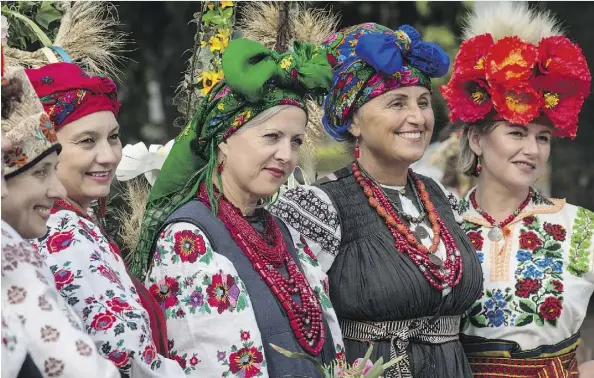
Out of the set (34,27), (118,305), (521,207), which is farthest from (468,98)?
(118,305)

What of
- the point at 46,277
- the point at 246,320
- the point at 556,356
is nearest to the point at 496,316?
the point at 556,356

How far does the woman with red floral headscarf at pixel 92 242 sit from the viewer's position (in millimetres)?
3145

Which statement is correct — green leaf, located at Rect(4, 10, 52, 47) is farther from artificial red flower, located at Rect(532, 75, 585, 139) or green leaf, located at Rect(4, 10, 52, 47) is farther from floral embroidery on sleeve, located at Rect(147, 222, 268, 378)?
artificial red flower, located at Rect(532, 75, 585, 139)

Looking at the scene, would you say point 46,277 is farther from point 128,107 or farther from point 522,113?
point 128,107

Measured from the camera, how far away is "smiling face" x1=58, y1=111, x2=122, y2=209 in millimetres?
3424

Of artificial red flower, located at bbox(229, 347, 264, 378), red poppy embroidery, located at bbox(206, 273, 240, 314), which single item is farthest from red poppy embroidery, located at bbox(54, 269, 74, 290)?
artificial red flower, located at bbox(229, 347, 264, 378)

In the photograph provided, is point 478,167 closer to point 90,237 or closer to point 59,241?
point 90,237

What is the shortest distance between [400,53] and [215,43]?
759mm

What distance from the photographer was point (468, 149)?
486 cm

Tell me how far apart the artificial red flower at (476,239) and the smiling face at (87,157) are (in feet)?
5.81

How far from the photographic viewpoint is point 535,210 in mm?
4715

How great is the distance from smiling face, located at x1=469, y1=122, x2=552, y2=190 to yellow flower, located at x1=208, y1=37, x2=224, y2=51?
1209 mm

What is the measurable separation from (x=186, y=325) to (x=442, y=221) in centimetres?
133

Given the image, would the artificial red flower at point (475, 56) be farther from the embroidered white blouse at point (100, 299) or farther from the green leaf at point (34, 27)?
the embroidered white blouse at point (100, 299)
